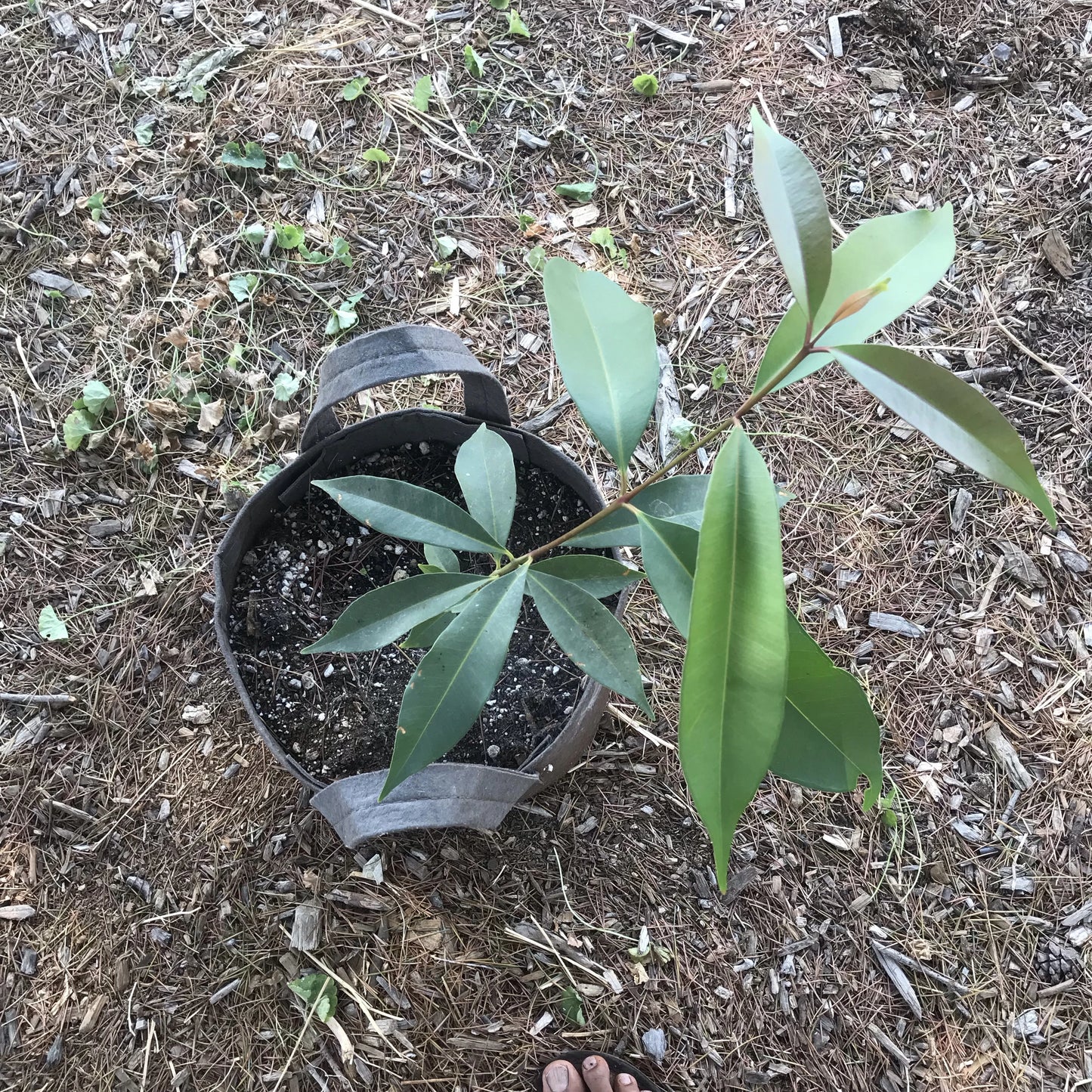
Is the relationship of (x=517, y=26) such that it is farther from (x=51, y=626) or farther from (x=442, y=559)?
(x=51, y=626)

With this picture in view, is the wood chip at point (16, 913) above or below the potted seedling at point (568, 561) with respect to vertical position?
below

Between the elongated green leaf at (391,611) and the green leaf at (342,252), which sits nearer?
the elongated green leaf at (391,611)

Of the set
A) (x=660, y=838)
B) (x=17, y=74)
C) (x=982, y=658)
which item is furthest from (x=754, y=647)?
(x=17, y=74)

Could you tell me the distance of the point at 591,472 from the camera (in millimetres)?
1450

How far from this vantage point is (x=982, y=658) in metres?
1.45

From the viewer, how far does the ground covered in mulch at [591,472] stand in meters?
1.28

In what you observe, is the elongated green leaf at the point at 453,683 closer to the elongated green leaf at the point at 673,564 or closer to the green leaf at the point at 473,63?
the elongated green leaf at the point at 673,564

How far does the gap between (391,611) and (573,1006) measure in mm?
826

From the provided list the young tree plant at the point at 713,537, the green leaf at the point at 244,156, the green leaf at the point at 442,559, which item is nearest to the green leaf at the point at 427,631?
the young tree plant at the point at 713,537

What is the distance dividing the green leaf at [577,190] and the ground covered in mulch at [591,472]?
0.03 m

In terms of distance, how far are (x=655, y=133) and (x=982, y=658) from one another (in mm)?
1246

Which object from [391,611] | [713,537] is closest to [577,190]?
[391,611]

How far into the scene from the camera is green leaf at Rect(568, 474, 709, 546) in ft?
2.72

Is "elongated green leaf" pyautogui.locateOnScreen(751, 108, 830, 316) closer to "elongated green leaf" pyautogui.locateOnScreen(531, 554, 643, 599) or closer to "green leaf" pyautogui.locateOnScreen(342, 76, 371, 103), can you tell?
"elongated green leaf" pyautogui.locateOnScreen(531, 554, 643, 599)
